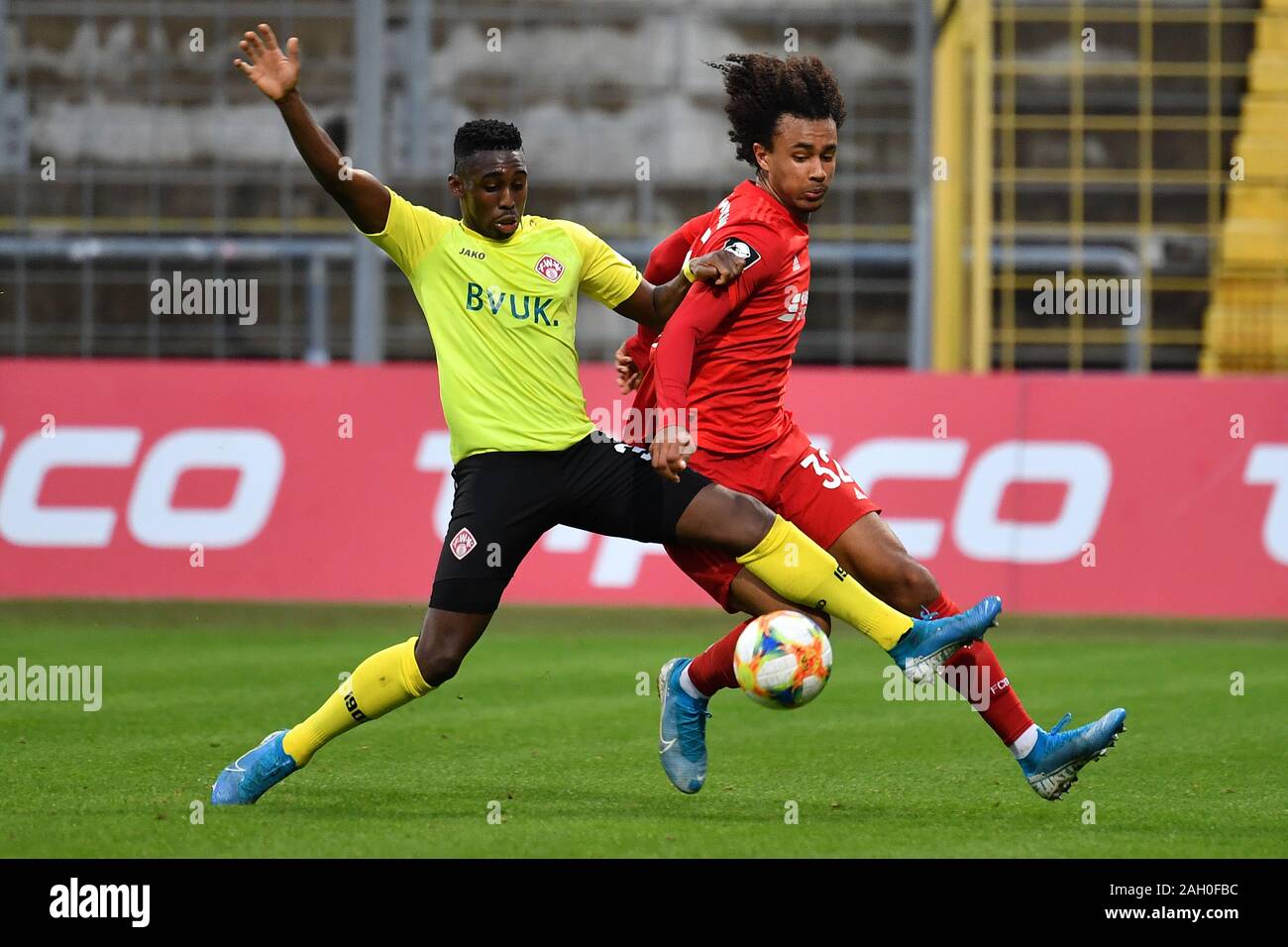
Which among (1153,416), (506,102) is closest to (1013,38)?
(506,102)

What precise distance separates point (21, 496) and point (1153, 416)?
7.13 m

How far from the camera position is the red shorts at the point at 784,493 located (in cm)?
670

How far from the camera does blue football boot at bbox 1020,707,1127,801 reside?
20.9 ft

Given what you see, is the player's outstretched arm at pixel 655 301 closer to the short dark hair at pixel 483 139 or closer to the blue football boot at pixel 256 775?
the short dark hair at pixel 483 139

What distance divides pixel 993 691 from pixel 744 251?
160 cm

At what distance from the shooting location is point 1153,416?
43.1 feet

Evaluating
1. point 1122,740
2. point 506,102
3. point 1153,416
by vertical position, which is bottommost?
point 1122,740

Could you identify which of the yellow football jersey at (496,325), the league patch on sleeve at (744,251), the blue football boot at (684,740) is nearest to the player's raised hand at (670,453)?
the yellow football jersey at (496,325)

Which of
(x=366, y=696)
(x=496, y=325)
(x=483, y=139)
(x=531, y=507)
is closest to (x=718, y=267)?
(x=496, y=325)

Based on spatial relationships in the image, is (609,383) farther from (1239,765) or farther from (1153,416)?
(1239,765)

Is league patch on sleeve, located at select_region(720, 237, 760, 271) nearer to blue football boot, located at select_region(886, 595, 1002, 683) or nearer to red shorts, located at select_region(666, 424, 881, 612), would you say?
red shorts, located at select_region(666, 424, 881, 612)

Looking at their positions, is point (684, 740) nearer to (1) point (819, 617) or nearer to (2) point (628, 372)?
(1) point (819, 617)

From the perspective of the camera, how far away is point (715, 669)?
273 inches
